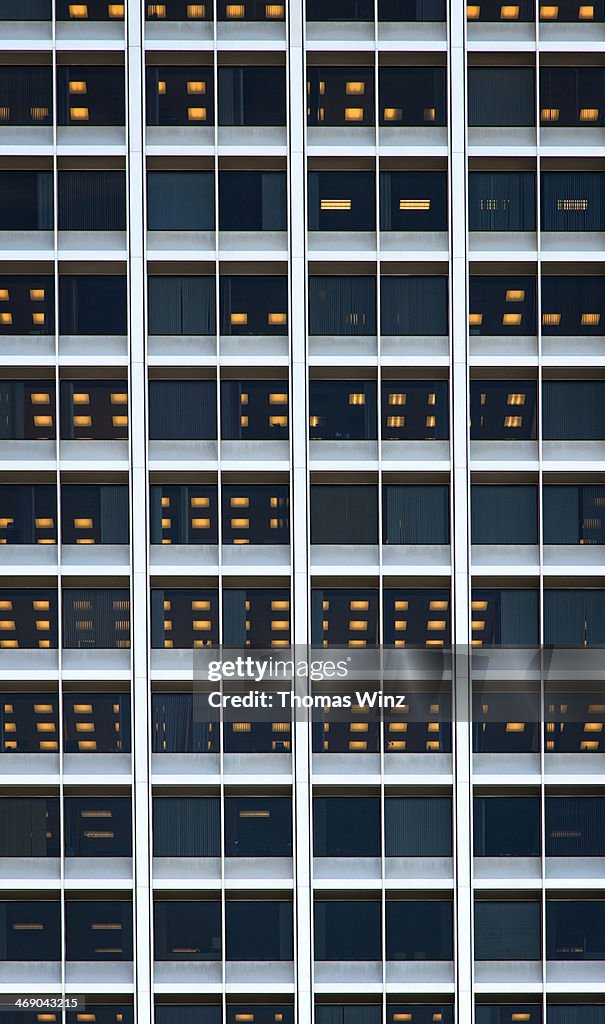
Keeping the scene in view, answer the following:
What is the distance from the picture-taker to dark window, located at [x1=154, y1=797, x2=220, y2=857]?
1811 cm

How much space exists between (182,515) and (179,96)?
1099 centimetres

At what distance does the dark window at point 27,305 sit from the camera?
61.0 ft

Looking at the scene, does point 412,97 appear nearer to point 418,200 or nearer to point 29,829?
point 418,200

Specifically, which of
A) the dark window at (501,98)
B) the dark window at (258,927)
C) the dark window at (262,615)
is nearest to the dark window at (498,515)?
the dark window at (262,615)

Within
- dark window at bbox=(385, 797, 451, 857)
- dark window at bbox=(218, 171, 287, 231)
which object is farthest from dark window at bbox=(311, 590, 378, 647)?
dark window at bbox=(218, 171, 287, 231)

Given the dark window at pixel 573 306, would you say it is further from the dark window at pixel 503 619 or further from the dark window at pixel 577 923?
the dark window at pixel 577 923

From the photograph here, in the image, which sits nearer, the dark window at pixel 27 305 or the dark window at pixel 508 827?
the dark window at pixel 508 827

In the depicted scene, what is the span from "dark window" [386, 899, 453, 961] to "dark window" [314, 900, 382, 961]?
420 mm

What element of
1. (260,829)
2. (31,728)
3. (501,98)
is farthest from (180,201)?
(260,829)

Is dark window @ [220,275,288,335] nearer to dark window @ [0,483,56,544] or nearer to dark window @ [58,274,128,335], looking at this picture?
dark window @ [58,274,128,335]

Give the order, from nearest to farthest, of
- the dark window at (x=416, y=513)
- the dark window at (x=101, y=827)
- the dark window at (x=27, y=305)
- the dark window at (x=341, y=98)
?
1. the dark window at (x=341, y=98)
2. the dark window at (x=101, y=827)
3. the dark window at (x=416, y=513)
4. the dark window at (x=27, y=305)

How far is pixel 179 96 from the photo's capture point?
18328 millimetres

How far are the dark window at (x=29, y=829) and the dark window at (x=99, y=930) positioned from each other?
1.64 metres

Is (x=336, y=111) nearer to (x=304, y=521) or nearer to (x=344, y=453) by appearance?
(x=344, y=453)
